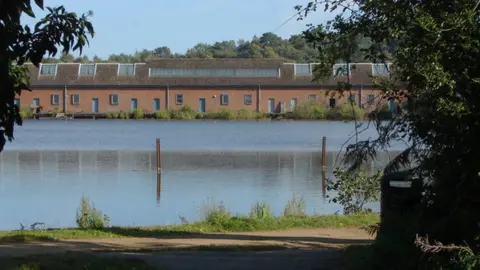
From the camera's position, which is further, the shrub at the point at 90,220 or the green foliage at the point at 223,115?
the green foliage at the point at 223,115

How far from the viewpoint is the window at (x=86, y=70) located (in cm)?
9225

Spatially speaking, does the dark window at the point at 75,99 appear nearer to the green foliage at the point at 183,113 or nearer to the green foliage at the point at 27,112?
the green foliage at the point at 27,112

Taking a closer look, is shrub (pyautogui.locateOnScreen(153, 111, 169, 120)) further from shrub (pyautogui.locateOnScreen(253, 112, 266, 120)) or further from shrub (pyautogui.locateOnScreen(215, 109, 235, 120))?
shrub (pyautogui.locateOnScreen(253, 112, 266, 120))

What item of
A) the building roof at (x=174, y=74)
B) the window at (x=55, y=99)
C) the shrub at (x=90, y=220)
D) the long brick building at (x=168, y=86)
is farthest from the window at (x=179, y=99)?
the shrub at (x=90, y=220)

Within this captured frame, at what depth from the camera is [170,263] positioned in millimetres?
11250

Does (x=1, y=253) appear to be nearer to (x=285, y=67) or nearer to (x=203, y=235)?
(x=203, y=235)

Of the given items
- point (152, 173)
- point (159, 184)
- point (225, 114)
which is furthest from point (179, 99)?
point (159, 184)

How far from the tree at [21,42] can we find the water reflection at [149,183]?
8008 millimetres

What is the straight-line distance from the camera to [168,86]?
88.5 metres

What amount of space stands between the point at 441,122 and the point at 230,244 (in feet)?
23.9

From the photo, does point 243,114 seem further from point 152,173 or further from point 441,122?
point 441,122

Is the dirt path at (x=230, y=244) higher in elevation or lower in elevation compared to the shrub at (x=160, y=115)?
lower

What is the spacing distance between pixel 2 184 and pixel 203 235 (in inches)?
671

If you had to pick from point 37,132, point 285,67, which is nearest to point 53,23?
point 37,132
